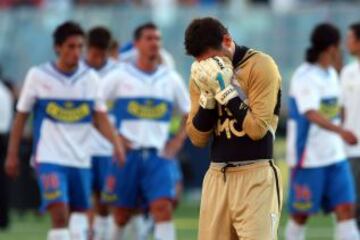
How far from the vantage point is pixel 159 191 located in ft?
56.3

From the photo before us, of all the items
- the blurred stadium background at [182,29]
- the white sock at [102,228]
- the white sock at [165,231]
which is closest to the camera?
the white sock at [165,231]

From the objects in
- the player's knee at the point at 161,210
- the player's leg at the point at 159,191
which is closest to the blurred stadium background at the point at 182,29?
the player's leg at the point at 159,191

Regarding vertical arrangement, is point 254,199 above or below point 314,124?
below

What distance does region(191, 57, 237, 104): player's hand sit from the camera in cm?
1139

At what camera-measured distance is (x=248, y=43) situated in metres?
28.2

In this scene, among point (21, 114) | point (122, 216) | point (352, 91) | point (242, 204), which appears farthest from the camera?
point (352, 91)

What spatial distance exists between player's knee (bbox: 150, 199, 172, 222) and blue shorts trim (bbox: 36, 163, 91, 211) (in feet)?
2.49

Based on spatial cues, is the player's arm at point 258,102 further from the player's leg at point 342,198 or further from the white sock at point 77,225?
the white sock at point 77,225

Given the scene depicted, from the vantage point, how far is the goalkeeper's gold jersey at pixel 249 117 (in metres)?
11.6

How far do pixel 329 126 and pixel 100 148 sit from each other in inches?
146

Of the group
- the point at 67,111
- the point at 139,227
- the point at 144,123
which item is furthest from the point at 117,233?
the point at 67,111

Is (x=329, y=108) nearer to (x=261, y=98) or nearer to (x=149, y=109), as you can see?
(x=149, y=109)

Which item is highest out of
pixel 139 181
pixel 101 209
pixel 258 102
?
pixel 258 102

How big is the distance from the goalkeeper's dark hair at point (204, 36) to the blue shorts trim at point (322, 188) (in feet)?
19.1
